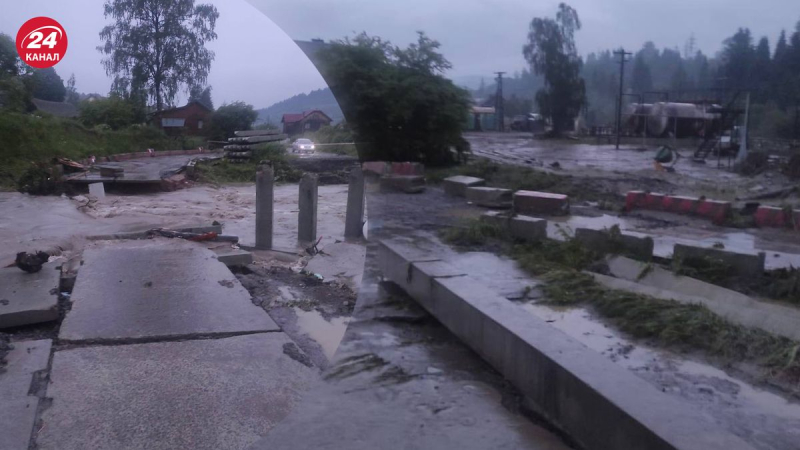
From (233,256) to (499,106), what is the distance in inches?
88.1

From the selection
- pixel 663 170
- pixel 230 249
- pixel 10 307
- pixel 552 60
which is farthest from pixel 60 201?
pixel 663 170

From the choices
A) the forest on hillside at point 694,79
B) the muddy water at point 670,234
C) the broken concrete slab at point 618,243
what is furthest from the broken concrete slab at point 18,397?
the broken concrete slab at point 618,243

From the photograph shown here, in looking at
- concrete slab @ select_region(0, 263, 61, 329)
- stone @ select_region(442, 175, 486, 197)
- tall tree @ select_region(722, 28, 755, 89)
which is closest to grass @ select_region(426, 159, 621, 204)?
stone @ select_region(442, 175, 486, 197)

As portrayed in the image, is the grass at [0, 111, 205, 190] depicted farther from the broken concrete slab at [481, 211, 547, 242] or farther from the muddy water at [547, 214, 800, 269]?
the muddy water at [547, 214, 800, 269]

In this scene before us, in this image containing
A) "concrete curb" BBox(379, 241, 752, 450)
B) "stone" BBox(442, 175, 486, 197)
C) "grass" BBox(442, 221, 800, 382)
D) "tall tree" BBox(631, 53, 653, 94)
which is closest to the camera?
"concrete curb" BBox(379, 241, 752, 450)

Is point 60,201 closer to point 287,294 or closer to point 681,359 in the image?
point 287,294

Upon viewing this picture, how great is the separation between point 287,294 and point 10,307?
63cm

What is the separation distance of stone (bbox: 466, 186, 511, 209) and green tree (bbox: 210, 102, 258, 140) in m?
3.01

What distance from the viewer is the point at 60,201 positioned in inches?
59.6

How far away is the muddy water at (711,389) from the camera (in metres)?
3.73

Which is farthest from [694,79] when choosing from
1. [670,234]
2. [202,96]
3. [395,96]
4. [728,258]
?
[670,234]

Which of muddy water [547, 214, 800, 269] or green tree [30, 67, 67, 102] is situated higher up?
green tree [30, 67, 67, 102]

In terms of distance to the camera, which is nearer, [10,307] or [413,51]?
[10,307]

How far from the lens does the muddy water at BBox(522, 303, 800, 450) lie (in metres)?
3.73
